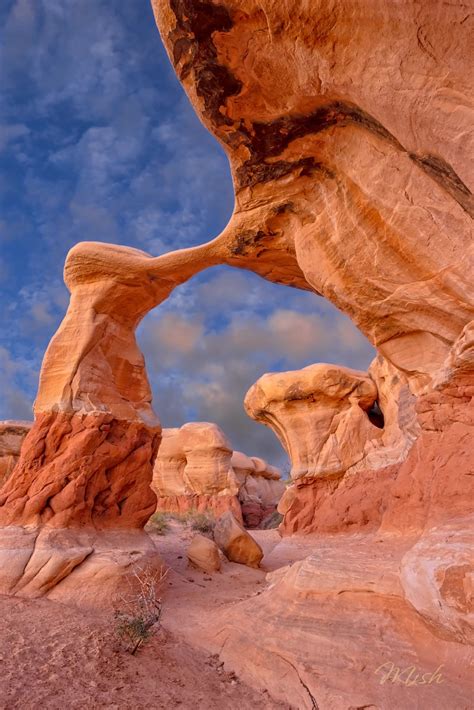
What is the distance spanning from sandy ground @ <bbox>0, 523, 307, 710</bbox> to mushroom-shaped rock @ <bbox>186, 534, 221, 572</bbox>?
273 cm

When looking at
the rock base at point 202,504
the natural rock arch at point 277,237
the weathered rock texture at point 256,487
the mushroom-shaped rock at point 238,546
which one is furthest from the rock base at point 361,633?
the weathered rock texture at point 256,487

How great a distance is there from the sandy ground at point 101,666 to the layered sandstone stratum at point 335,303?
35 centimetres

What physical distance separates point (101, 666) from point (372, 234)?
206 inches

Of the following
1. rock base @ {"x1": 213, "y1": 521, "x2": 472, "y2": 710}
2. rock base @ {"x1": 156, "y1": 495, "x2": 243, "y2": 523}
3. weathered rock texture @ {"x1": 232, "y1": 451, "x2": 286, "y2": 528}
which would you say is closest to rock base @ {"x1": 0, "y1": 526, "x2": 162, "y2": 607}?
rock base @ {"x1": 213, "y1": 521, "x2": 472, "y2": 710}

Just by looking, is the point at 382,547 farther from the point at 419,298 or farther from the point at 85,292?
the point at 85,292

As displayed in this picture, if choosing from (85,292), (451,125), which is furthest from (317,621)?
(85,292)

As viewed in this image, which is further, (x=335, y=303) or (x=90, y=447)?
(x=90, y=447)

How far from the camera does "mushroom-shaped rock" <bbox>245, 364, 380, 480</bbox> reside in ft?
43.0

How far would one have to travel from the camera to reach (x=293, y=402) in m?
14.5

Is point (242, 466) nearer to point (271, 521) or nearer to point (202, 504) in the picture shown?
point (271, 521)

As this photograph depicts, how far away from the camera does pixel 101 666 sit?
3.99 m

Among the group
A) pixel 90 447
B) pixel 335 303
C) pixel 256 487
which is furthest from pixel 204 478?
pixel 335 303
